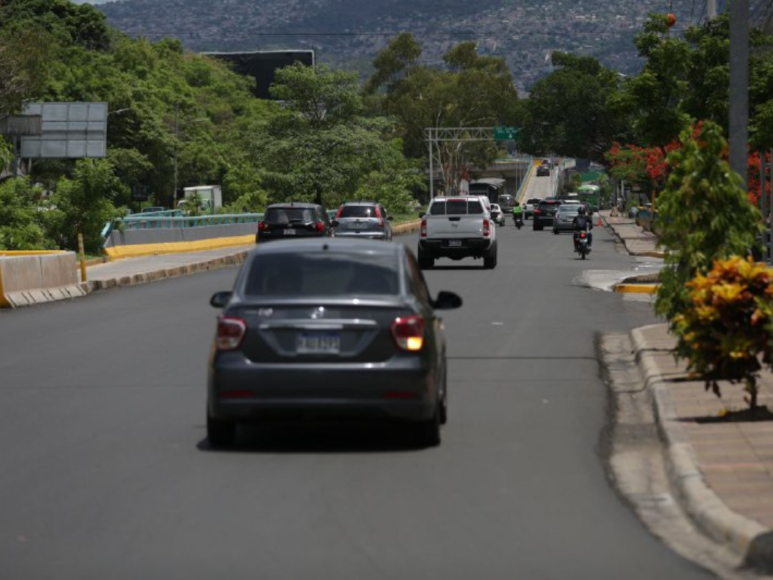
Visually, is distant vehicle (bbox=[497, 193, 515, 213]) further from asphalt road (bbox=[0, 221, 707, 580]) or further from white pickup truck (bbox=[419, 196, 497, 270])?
asphalt road (bbox=[0, 221, 707, 580])

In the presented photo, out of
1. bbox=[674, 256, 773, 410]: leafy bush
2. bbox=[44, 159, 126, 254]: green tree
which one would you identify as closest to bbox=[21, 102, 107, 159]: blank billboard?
bbox=[44, 159, 126, 254]: green tree

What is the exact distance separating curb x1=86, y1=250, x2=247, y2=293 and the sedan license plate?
896 inches

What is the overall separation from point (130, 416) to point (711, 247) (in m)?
6.12

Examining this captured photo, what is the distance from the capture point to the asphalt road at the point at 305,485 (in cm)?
810

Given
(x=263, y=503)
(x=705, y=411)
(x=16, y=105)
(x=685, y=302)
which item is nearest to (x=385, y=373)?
(x=263, y=503)

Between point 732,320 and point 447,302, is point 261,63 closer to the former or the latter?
point 447,302

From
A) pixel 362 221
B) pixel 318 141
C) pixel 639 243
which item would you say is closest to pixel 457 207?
pixel 362 221

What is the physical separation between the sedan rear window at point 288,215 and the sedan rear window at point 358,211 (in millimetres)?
3221

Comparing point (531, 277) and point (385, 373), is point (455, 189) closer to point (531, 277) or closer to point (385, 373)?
point (531, 277)

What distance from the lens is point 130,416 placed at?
45.5 ft

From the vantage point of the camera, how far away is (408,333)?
11422 mm

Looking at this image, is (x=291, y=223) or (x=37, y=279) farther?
(x=291, y=223)

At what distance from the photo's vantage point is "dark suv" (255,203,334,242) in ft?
153

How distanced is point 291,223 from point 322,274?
34910 millimetres
